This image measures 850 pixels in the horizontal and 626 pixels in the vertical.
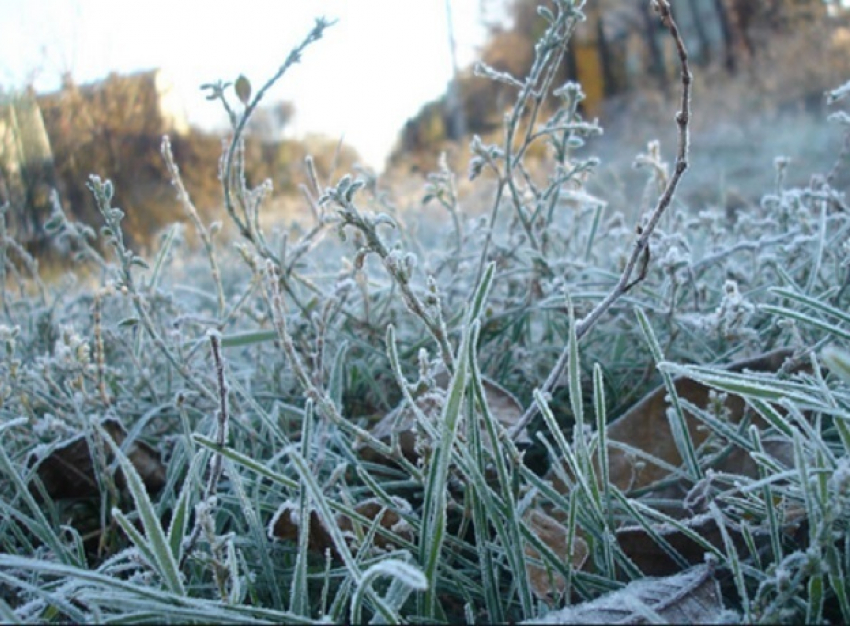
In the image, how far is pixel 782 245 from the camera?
1.00 meters

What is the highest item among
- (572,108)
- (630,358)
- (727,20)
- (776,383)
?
(727,20)

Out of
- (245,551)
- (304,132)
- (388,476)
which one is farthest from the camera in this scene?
(304,132)

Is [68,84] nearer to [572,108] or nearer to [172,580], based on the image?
[572,108]

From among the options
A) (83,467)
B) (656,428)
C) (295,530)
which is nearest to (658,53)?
(656,428)

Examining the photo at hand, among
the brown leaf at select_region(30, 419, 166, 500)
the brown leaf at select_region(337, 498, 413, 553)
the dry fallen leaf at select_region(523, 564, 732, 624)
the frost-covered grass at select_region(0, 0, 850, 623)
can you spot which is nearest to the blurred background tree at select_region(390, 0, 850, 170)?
the frost-covered grass at select_region(0, 0, 850, 623)

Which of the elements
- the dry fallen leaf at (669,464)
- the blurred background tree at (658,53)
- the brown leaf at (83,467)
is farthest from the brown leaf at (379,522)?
the blurred background tree at (658,53)

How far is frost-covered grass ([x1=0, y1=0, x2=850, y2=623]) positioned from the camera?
1.54 feet

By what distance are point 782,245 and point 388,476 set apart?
60 cm

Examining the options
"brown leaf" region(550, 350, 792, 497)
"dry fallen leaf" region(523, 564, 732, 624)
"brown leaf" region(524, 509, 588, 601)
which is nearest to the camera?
"dry fallen leaf" region(523, 564, 732, 624)

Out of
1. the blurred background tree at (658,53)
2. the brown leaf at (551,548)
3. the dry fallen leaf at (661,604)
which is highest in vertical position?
the blurred background tree at (658,53)

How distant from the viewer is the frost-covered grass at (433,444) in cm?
47

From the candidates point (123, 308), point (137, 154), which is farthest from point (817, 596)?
point (137, 154)

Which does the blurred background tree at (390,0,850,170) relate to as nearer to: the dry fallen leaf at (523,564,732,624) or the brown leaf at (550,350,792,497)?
the brown leaf at (550,350,792,497)

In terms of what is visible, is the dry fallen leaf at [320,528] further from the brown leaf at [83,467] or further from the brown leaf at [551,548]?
the brown leaf at [83,467]
